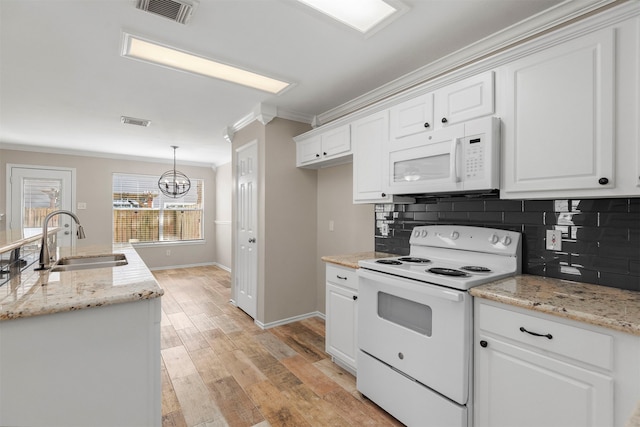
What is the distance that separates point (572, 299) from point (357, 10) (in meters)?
1.87

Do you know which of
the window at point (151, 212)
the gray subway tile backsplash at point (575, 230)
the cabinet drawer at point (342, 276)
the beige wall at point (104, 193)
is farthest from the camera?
the window at point (151, 212)

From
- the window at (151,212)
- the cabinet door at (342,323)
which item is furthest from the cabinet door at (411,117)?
the window at (151,212)

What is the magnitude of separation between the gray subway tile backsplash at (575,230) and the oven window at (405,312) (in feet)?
2.33

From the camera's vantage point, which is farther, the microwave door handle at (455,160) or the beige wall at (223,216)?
the beige wall at (223,216)

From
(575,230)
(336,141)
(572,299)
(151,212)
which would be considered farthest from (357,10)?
(151,212)

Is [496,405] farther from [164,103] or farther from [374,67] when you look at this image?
[164,103]

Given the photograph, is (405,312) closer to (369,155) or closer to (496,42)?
(369,155)

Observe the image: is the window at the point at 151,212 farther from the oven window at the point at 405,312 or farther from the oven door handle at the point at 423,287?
the oven window at the point at 405,312

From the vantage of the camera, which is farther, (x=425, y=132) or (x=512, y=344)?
(x=425, y=132)

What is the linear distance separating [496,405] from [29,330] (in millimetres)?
1997

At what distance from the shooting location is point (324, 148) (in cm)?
311

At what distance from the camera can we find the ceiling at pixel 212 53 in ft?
5.88

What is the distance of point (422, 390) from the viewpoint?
1.75 m

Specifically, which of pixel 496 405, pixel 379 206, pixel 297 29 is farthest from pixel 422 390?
pixel 297 29
